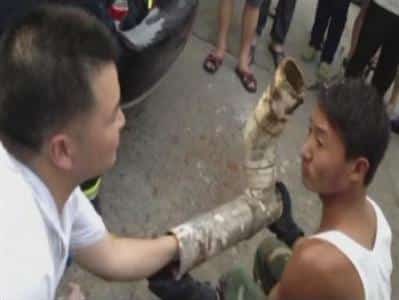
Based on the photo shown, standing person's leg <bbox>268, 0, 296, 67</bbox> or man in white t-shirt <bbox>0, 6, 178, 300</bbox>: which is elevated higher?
man in white t-shirt <bbox>0, 6, 178, 300</bbox>

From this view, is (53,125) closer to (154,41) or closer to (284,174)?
(154,41)

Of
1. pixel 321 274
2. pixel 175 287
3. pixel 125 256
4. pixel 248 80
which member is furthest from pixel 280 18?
pixel 321 274

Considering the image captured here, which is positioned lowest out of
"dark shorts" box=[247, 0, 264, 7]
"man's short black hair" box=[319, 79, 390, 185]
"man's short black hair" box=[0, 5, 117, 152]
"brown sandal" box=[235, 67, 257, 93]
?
"brown sandal" box=[235, 67, 257, 93]

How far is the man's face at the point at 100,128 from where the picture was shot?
145 cm

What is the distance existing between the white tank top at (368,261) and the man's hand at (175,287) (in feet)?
1.76

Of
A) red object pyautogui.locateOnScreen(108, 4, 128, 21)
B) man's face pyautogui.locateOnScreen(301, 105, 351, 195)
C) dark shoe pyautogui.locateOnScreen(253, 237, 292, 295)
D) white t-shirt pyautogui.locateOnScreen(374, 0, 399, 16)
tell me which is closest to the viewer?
man's face pyautogui.locateOnScreen(301, 105, 351, 195)

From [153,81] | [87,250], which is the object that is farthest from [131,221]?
[87,250]

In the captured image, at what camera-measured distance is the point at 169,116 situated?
359 centimetres

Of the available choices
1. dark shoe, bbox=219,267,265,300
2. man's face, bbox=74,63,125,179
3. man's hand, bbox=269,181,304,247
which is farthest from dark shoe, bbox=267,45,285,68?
man's face, bbox=74,63,125,179

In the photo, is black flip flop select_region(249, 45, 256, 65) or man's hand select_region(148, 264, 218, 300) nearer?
man's hand select_region(148, 264, 218, 300)

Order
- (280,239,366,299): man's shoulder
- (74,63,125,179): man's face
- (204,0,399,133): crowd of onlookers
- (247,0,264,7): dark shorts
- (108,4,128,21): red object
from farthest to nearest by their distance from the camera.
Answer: (247,0,264,7): dark shorts
(204,0,399,133): crowd of onlookers
(108,4,128,21): red object
(280,239,366,299): man's shoulder
(74,63,125,179): man's face

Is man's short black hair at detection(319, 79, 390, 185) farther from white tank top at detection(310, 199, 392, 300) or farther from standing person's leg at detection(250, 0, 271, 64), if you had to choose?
standing person's leg at detection(250, 0, 271, 64)

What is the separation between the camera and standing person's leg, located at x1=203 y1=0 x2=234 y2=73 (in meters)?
4.00

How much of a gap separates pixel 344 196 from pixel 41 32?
916mm
